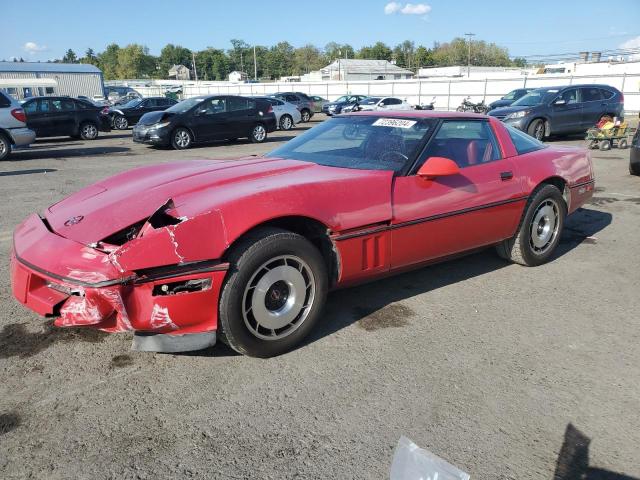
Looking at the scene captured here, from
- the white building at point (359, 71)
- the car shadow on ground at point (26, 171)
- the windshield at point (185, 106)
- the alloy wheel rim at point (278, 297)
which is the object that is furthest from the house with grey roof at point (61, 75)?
the white building at point (359, 71)

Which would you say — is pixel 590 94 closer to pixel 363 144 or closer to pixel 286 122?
pixel 286 122

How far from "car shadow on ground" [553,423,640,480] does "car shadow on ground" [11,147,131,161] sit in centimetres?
1340

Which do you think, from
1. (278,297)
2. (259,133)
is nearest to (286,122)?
(259,133)

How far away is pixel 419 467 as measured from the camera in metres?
1.44

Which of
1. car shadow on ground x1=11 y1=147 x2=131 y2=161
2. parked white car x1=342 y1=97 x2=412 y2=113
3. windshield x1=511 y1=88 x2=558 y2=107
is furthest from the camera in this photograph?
parked white car x1=342 y1=97 x2=412 y2=113

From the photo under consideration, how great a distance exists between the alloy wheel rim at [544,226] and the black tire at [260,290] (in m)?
2.43

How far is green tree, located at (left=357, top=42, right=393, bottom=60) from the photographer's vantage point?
Result: 12750 cm

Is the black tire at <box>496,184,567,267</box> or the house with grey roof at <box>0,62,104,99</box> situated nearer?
the black tire at <box>496,184,567,267</box>

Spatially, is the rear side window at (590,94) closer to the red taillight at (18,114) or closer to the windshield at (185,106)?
the windshield at (185,106)

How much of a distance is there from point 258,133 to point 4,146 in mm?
7308

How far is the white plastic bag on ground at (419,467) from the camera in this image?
141cm

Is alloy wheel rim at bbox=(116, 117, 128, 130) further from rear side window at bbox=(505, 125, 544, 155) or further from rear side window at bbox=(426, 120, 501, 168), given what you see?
rear side window at bbox=(426, 120, 501, 168)

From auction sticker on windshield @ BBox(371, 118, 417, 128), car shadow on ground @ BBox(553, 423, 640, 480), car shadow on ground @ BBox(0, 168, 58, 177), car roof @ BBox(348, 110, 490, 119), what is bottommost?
car shadow on ground @ BBox(553, 423, 640, 480)

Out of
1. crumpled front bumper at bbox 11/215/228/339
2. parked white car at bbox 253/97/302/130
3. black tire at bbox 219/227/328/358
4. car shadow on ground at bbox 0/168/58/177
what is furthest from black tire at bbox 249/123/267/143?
crumpled front bumper at bbox 11/215/228/339
